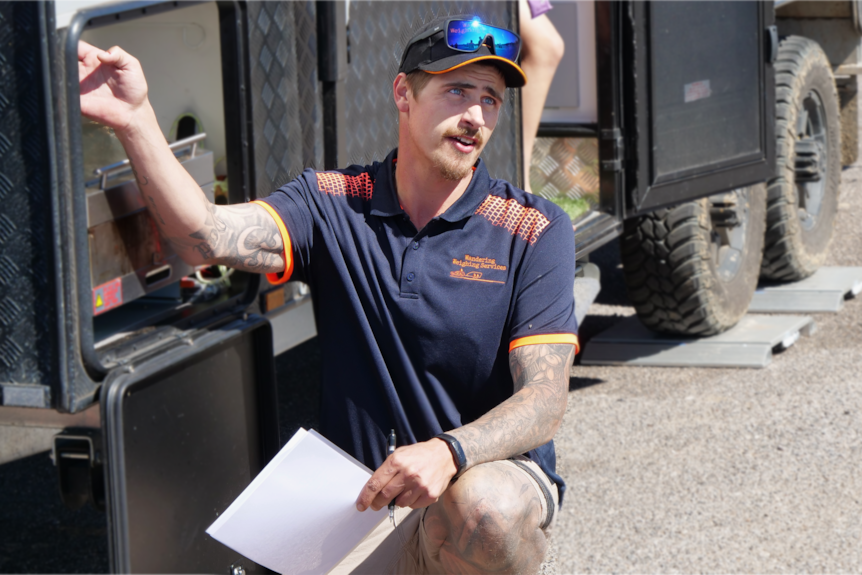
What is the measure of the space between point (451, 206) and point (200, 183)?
2.11 ft

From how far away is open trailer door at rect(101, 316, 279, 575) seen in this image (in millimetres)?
1916

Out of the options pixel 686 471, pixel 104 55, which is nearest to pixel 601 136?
pixel 686 471

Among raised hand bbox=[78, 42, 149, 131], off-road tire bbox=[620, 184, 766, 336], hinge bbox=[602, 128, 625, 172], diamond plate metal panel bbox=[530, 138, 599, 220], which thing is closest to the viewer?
raised hand bbox=[78, 42, 149, 131]

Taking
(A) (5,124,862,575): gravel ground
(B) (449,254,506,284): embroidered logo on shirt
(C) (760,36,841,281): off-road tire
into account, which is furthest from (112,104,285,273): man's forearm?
(C) (760,36,841,281): off-road tire

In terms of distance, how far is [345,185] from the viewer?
2.30m

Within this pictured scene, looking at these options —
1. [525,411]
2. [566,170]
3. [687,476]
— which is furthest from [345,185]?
[566,170]

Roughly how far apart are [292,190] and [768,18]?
2952mm

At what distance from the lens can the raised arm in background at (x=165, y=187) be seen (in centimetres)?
192

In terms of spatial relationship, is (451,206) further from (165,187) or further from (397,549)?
(397,549)

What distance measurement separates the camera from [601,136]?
4.02m

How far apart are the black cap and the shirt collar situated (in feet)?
0.74

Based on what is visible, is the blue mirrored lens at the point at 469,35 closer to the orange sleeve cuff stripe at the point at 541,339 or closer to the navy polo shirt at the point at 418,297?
the navy polo shirt at the point at 418,297

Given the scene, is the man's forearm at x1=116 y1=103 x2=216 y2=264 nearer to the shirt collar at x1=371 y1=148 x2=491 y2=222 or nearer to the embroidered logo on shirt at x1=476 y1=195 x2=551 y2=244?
the shirt collar at x1=371 y1=148 x2=491 y2=222

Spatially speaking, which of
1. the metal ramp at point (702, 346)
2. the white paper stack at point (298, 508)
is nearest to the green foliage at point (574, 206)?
the metal ramp at point (702, 346)
